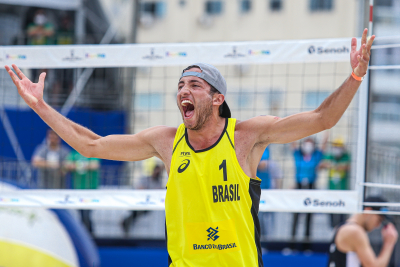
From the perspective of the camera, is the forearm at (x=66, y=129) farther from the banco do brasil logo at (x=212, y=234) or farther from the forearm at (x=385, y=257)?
the forearm at (x=385, y=257)

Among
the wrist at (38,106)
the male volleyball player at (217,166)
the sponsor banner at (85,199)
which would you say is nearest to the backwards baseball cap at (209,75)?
the male volleyball player at (217,166)

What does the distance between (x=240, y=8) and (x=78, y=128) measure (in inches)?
655

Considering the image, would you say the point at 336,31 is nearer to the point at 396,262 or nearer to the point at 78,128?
the point at 396,262

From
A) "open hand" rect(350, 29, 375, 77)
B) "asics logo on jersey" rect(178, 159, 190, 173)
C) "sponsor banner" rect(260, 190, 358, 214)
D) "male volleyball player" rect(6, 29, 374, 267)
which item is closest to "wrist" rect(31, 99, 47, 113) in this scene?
"male volleyball player" rect(6, 29, 374, 267)

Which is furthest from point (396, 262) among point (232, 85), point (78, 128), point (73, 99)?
point (232, 85)

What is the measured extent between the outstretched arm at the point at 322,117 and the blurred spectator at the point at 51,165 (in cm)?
514

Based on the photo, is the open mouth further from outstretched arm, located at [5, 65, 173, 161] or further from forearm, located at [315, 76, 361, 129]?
forearm, located at [315, 76, 361, 129]

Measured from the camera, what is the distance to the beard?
2.53 meters

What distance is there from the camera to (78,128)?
2820 millimetres

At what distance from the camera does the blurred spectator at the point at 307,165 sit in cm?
720

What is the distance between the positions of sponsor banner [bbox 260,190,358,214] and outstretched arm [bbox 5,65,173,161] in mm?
1730

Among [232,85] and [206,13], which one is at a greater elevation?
[206,13]

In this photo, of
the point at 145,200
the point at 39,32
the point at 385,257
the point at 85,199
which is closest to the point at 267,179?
the point at 385,257

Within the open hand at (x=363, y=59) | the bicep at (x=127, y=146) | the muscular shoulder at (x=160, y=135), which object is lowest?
the bicep at (x=127, y=146)
